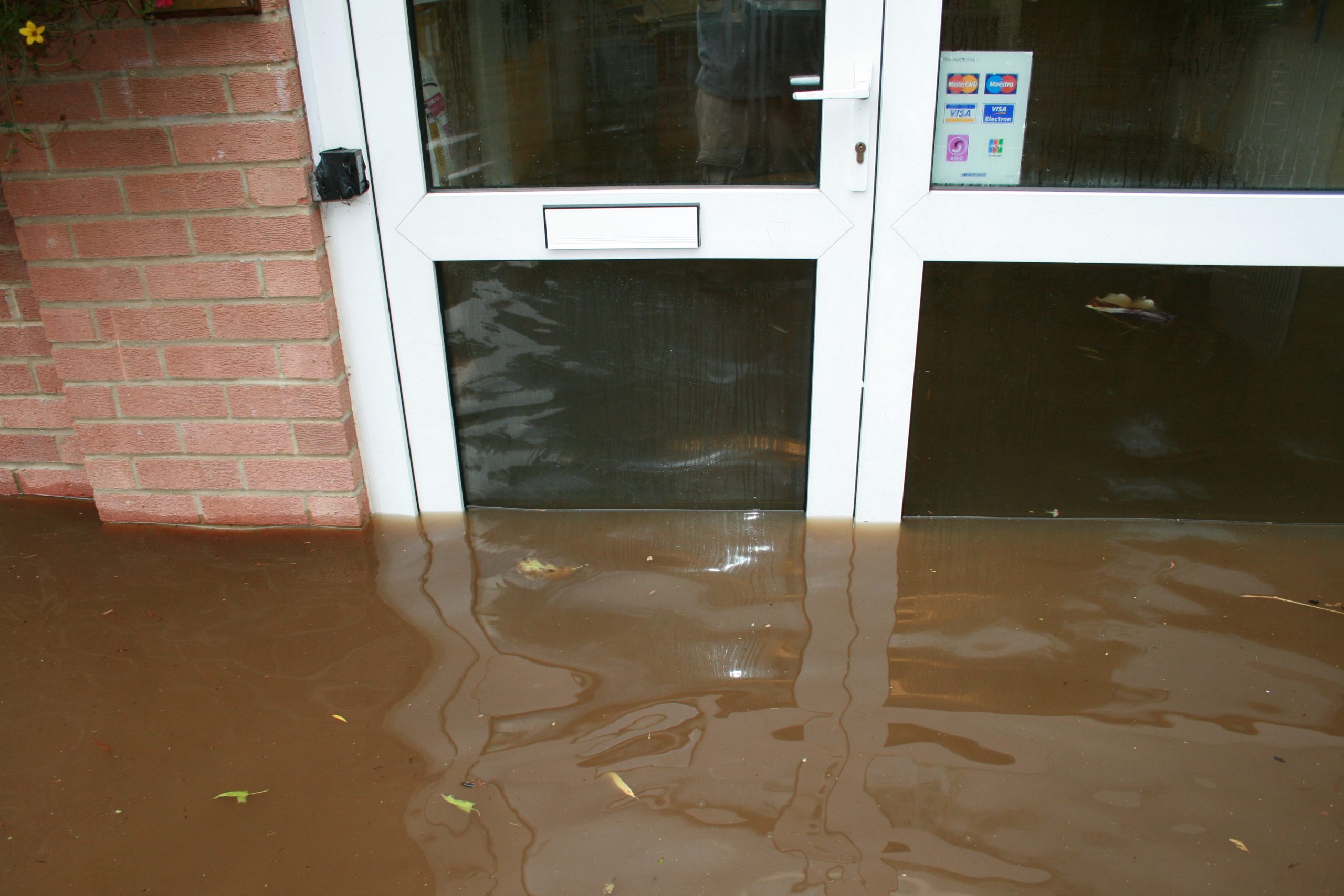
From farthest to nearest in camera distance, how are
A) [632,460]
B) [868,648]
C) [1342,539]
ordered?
[632,460]
[1342,539]
[868,648]

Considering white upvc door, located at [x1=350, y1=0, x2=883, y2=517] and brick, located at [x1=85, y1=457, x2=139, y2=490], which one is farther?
brick, located at [x1=85, y1=457, x2=139, y2=490]

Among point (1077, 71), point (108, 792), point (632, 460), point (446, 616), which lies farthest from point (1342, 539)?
point (108, 792)

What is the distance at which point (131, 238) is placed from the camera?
7.71ft

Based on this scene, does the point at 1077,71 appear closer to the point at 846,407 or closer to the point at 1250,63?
the point at 1250,63

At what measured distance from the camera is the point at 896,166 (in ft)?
7.35

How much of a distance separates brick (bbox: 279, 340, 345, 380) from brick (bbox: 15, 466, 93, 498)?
2.80ft

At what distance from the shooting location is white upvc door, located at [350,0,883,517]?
7.22 feet

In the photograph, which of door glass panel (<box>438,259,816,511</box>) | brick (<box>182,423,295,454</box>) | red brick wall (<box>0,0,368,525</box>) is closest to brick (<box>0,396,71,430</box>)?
red brick wall (<box>0,0,368,525</box>)

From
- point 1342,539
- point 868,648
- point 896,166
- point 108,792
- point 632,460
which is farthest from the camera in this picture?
point 632,460

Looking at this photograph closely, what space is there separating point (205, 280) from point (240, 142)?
362 mm

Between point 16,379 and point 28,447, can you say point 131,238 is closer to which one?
point 16,379

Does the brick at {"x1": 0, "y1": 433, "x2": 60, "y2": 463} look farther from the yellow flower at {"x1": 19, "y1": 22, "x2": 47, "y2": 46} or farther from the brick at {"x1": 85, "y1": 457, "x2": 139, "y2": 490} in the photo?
the yellow flower at {"x1": 19, "y1": 22, "x2": 47, "y2": 46}

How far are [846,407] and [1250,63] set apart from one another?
119 centimetres

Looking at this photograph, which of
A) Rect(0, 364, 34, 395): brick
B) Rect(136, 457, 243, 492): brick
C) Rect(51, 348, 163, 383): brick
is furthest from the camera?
Rect(0, 364, 34, 395): brick
